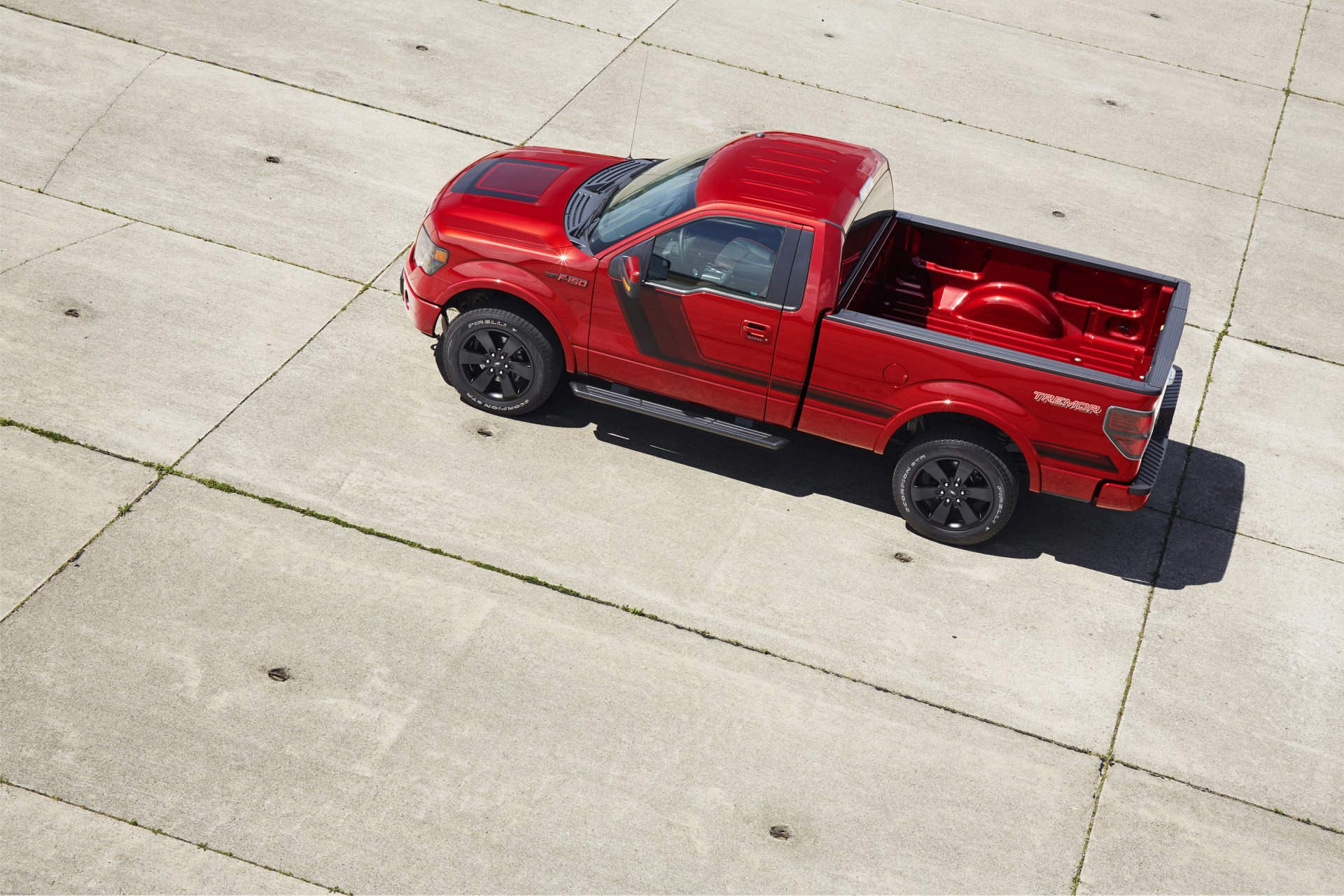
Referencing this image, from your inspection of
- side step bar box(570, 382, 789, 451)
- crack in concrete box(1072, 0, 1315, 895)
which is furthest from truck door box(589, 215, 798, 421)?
crack in concrete box(1072, 0, 1315, 895)

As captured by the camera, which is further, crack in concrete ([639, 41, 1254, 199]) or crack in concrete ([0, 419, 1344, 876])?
crack in concrete ([639, 41, 1254, 199])

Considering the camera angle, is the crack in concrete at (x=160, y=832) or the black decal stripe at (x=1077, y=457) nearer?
the crack in concrete at (x=160, y=832)

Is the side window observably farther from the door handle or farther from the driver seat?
the door handle

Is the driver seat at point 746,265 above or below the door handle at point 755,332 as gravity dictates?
above

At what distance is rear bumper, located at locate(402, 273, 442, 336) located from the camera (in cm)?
775

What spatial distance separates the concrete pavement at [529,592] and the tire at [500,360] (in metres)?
0.20

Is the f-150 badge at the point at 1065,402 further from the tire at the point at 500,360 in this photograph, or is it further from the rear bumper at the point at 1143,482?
the tire at the point at 500,360

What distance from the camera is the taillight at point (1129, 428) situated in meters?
6.59

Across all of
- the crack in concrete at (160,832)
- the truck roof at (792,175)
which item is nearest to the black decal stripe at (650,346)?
the truck roof at (792,175)

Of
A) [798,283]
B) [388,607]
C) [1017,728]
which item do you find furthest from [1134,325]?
[388,607]

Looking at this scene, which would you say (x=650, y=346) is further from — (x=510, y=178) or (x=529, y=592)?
(x=529, y=592)

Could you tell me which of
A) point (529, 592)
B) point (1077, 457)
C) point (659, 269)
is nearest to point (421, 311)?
point (659, 269)

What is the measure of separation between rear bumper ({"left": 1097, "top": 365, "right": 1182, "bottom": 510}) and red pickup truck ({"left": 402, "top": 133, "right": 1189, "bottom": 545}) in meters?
0.01

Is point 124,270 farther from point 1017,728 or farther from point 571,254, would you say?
point 1017,728
